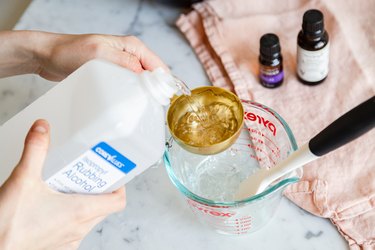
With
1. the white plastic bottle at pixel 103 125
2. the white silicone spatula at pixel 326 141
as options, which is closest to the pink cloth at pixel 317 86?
the white silicone spatula at pixel 326 141

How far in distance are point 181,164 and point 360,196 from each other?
0.30 m

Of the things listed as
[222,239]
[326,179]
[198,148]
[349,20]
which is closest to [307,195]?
[326,179]

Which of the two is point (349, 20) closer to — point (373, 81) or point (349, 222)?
point (373, 81)

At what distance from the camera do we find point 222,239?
3.20ft

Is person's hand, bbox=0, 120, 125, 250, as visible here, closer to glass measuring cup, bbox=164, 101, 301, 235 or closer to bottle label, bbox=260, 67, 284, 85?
glass measuring cup, bbox=164, 101, 301, 235

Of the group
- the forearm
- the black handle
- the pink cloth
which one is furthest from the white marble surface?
the black handle

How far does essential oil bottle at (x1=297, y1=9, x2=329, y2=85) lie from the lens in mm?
1019

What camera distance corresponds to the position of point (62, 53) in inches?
38.7

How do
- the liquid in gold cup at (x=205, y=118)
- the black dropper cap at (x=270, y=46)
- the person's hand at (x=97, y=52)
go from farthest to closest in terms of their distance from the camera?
1. the black dropper cap at (x=270, y=46)
2. the person's hand at (x=97, y=52)
3. the liquid in gold cup at (x=205, y=118)

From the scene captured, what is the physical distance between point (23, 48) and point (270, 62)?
44 cm

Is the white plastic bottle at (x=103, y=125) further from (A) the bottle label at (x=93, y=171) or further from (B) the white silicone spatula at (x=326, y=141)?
(B) the white silicone spatula at (x=326, y=141)

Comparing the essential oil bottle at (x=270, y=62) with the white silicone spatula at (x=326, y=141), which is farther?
the essential oil bottle at (x=270, y=62)

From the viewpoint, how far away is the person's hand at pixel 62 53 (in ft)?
3.11

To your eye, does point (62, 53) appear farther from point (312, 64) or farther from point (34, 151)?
point (312, 64)
